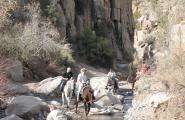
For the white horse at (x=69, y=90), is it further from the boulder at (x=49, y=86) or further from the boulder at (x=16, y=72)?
the boulder at (x=16, y=72)

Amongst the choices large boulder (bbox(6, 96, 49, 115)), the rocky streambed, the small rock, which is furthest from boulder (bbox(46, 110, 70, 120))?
the small rock

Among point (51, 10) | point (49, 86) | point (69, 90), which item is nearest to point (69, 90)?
point (69, 90)

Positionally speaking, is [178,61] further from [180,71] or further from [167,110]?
[167,110]

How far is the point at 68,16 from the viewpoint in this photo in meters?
55.2

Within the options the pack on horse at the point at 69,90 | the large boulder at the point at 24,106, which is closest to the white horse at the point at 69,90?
the pack on horse at the point at 69,90

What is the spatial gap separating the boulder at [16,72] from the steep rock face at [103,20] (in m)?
19.1

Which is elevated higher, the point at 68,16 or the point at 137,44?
the point at 68,16

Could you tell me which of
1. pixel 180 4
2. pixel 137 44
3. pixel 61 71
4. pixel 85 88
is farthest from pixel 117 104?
pixel 137 44

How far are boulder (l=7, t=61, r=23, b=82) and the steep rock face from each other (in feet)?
62.7

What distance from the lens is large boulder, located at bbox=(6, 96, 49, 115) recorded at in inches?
866

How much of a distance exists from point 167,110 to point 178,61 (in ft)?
5.44

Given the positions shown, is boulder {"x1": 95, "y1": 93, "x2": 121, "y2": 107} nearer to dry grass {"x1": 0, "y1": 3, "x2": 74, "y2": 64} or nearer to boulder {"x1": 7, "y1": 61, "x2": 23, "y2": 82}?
boulder {"x1": 7, "y1": 61, "x2": 23, "y2": 82}

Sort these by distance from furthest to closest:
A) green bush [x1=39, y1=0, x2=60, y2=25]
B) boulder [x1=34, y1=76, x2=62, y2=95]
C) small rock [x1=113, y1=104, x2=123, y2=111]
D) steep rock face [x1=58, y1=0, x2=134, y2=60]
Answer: steep rock face [x1=58, y1=0, x2=134, y2=60], green bush [x1=39, y1=0, x2=60, y2=25], boulder [x1=34, y1=76, x2=62, y2=95], small rock [x1=113, y1=104, x2=123, y2=111]

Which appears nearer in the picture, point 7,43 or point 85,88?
point 85,88
